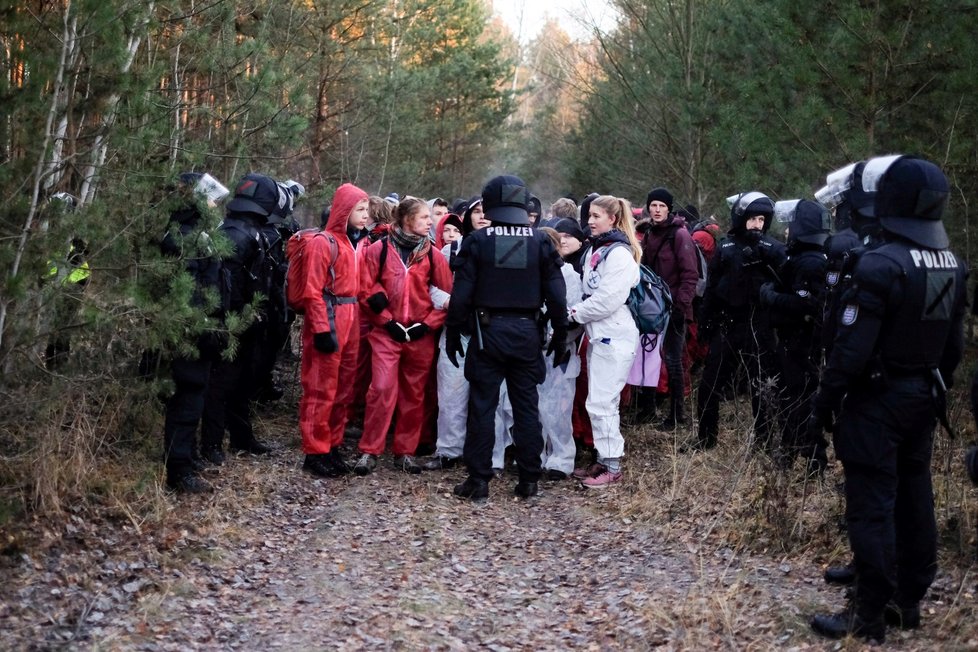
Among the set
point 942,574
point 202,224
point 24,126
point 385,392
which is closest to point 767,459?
point 942,574

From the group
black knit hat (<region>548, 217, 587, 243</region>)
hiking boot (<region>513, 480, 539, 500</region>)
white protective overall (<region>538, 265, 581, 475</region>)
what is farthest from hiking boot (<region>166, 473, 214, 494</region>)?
black knit hat (<region>548, 217, 587, 243</region>)

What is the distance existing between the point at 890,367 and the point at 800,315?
2848 mm

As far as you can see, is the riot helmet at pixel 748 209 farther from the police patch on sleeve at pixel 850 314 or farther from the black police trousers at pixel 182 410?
the black police trousers at pixel 182 410

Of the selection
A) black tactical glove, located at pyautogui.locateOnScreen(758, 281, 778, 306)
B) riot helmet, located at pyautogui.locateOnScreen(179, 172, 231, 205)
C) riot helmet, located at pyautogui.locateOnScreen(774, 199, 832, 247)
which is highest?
riot helmet, located at pyautogui.locateOnScreen(774, 199, 832, 247)

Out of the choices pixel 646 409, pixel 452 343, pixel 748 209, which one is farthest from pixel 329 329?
pixel 646 409

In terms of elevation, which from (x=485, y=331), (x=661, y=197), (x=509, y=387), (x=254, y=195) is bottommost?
(x=509, y=387)

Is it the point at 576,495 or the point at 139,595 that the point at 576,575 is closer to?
the point at 576,495

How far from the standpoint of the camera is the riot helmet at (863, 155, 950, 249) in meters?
4.51

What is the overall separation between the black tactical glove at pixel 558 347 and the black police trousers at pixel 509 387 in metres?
0.22

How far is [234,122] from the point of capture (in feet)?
25.8

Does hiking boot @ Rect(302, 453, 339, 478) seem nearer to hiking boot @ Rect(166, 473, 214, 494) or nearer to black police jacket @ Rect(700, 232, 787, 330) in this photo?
hiking boot @ Rect(166, 473, 214, 494)

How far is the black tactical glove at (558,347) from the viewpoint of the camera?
762 centimetres

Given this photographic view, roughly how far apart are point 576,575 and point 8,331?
11.6 ft

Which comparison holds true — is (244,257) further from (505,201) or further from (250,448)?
(505,201)
